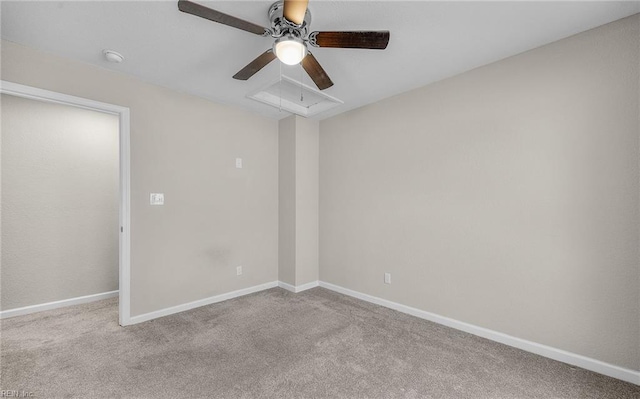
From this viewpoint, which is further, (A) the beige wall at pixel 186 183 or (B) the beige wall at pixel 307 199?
(B) the beige wall at pixel 307 199

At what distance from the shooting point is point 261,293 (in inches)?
149

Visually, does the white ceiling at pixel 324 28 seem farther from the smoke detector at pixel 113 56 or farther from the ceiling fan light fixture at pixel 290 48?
the ceiling fan light fixture at pixel 290 48

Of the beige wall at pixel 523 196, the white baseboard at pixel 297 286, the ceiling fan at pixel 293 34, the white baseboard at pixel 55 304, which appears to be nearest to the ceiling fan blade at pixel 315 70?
the ceiling fan at pixel 293 34

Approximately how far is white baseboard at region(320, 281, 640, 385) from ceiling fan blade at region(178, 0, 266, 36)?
2985 mm

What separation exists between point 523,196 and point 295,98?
8.88ft

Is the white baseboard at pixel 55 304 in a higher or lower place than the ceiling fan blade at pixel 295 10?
lower

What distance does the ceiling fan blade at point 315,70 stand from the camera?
74.7 inches

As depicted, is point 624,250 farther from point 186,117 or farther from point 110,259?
point 110,259

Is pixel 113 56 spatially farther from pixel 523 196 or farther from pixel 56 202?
pixel 523 196

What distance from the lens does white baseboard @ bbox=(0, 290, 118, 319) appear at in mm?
2970

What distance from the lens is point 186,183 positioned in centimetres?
323

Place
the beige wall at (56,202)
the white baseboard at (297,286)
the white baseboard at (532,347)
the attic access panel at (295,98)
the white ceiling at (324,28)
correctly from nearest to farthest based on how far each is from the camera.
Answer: the white ceiling at (324,28) < the white baseboard at (532,347) < the beige wall at (56,202) < the attic access panel at (295,98) < the white baseboard at (297,286)

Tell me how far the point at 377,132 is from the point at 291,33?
1.98 metres

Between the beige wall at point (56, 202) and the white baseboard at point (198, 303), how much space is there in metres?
1.18
